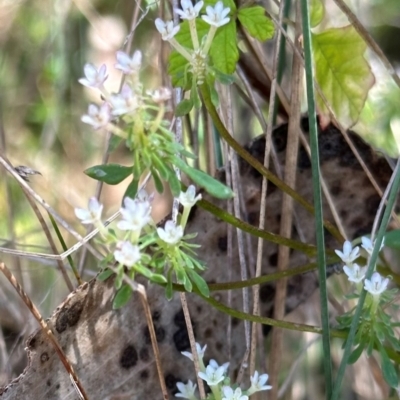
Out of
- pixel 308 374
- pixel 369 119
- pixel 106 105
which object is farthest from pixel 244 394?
pixel 308 374

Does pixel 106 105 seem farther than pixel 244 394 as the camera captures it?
No

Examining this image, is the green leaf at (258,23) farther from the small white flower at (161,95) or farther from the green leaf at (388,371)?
the green leaf at (388,371)

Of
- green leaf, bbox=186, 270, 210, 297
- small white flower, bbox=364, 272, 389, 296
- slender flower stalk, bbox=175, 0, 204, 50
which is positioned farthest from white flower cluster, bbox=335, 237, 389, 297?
slender flower stalk, bbox=175, 0, 204, 50

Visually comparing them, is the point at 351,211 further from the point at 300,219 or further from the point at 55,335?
the point at 55,335

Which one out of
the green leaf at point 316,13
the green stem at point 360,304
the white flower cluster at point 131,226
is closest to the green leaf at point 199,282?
the white flower cluster at point 131,226

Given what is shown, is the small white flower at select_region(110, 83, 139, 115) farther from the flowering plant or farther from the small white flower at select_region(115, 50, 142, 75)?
the flowering plant
